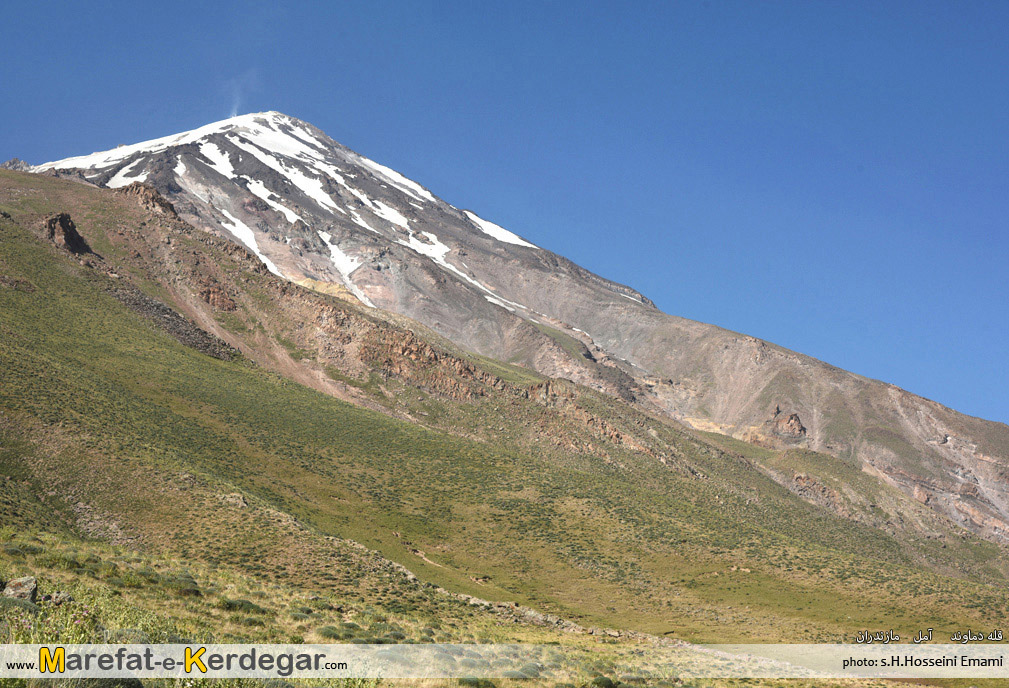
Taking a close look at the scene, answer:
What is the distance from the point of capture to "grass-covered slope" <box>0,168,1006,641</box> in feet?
128

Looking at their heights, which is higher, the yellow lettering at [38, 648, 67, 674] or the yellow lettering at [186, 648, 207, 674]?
the yellow lettering at [38, 648, 67, 674]

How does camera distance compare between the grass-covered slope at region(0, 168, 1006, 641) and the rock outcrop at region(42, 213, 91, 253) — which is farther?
the rock outcrop at region(42, 213, 91, 253)

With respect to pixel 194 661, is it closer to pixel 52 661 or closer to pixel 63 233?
pixel 52 661

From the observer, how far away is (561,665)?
22766 mm

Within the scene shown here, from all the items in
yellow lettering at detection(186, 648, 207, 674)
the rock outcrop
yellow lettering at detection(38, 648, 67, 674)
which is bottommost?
yellow lettering at detection(186, 648, 207, 674)

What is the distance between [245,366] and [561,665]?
248ft

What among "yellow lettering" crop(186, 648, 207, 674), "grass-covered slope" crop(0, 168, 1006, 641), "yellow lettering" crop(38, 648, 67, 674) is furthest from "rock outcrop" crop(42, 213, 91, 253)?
"yellow lettering" crop(38, 648, 67, 674)

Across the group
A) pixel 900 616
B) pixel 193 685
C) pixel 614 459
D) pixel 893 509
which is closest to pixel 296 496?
pixel 900 616

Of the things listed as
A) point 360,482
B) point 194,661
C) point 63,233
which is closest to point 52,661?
point 194,661

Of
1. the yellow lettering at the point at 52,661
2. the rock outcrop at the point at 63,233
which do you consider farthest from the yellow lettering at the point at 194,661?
the rock outcrop at the point at 63,233

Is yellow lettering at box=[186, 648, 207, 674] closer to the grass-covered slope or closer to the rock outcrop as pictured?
the grass-covered slope

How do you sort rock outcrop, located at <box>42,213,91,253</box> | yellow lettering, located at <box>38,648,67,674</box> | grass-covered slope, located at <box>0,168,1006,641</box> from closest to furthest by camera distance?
yellow lettering, located at <box>38,648,67,674</box>
grass-covered slope, located at <box>0,168,1006,641</box>
rock outcrop, located at <box>42,213,91,253</box>

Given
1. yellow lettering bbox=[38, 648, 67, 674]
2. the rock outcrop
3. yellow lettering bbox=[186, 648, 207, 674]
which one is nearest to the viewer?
yellow lettering bbox=[38, 648, 67, 674]

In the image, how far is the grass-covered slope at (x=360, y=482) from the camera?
3888cm
